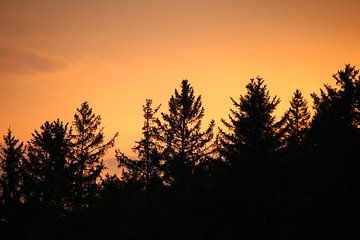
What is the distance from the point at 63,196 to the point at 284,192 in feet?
46.2

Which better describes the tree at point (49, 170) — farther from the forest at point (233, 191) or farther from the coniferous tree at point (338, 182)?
the coniferous tree at point (338, 182)

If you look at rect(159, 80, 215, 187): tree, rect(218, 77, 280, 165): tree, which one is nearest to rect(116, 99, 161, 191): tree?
rect(159, 80, 215, 187): tree

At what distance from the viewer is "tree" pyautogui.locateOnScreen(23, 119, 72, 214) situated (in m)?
21.0

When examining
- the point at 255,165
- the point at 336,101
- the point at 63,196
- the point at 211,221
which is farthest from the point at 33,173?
the point at 336,101

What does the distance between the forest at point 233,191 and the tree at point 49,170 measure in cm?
7

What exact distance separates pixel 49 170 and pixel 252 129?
13555mm

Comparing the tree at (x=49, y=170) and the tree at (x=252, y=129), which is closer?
the tree at (x=252, y=129)

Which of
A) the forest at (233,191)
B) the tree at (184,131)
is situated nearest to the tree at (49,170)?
the forest at (233,191)

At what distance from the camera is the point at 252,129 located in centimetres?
1686

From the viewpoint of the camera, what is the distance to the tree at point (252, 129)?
16328 mm

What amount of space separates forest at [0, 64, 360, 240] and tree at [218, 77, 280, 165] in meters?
0.05

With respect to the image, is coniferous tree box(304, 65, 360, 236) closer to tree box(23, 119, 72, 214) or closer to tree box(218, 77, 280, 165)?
tree box(218, 77, 280, 165)

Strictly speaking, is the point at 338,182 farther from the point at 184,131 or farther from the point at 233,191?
the point at 184,131

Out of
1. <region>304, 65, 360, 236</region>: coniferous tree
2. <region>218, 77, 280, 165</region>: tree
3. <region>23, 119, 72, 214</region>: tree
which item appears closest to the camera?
<region>304, 65, 360, 236</region>: coniferous tree
